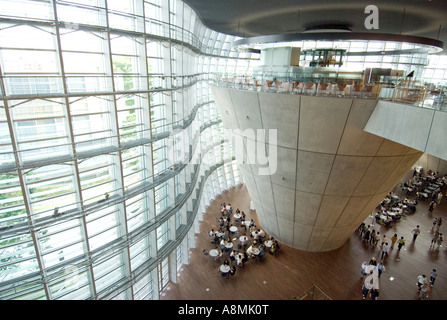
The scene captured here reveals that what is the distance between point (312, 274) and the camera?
49.2ft

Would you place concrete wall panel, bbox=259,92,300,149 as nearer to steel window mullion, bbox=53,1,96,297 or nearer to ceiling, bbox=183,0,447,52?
ceiling, bbox=183,0,447,52

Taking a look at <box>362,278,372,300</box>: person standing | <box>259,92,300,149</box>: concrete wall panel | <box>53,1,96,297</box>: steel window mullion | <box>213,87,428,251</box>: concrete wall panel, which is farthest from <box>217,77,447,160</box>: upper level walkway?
<box>362,278,372,300</box>: person standing

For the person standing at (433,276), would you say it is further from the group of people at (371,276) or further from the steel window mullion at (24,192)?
the steel window mullion at (24,192)

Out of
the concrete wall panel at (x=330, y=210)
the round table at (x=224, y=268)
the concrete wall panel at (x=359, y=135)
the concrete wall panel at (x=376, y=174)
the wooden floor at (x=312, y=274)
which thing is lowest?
the wooden floor at (x=312, y=274)

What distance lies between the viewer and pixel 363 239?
1834 cm

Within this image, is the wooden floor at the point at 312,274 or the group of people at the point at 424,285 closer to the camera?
the group of people at the point at 424,285

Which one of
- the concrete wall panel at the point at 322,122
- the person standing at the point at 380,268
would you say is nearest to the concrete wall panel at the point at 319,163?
the concrete wall panel at the point at 322,122

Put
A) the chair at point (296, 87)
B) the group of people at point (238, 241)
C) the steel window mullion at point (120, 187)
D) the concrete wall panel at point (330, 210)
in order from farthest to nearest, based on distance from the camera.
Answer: the group of people at point (238, 241) → the concrete wall panel at point (330, 210) → the chair at point (296, 87) → the steel window mullion at point (120, 187)

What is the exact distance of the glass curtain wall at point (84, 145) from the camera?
7.66 metres

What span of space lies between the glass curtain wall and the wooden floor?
204 cm

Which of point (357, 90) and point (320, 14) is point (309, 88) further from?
point (320, 14)

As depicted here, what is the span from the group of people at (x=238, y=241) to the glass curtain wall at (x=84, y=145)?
3.61m

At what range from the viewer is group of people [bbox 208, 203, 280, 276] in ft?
51.8

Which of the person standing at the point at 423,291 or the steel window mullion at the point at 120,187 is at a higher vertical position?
the steel window mullion at the point at 120,187
